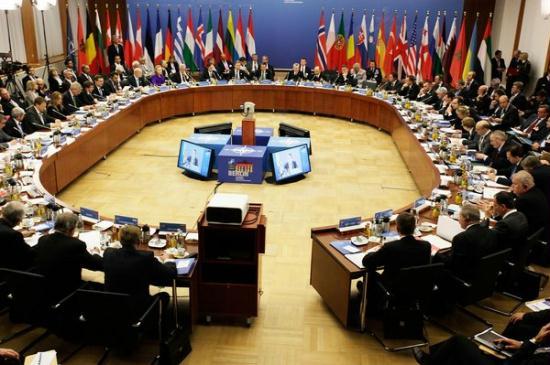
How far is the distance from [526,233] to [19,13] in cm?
1504

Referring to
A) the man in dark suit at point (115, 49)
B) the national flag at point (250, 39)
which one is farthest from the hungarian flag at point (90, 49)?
the national flag at point (250, 39)

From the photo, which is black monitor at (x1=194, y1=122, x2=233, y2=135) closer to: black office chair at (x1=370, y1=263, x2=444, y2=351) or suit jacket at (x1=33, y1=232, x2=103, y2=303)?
suit jacket at (x1=33, y1=232, x2=103, y2=303)

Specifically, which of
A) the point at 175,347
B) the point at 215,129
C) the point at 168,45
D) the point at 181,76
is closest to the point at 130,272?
the point at 175,347

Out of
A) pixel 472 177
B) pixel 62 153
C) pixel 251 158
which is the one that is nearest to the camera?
pixel 472 177

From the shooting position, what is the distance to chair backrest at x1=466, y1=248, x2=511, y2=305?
518cm

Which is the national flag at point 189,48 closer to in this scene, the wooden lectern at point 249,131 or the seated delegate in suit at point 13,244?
the wooden lectern at point 249,131

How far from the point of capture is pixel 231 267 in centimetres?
565

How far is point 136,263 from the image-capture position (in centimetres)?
469

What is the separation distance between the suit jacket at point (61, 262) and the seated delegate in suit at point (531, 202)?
14.5 feet

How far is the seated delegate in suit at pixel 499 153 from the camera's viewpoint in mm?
8148

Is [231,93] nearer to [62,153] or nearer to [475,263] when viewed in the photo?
A: [62,153]

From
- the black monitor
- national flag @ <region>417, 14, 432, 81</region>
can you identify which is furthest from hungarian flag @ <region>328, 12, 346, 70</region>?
the black monitor

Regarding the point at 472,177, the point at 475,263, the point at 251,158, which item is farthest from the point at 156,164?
the point at 475,263

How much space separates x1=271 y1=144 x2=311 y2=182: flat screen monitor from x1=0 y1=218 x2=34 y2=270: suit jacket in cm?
529
